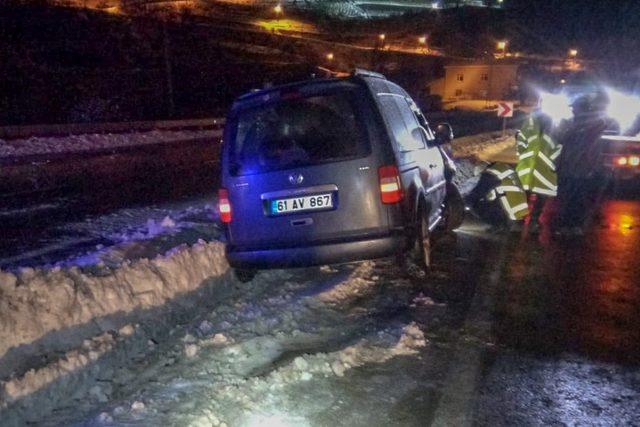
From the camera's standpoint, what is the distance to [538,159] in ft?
35.2

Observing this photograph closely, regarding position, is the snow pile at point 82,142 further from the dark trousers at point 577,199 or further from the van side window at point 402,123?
the van side window at point 402,123

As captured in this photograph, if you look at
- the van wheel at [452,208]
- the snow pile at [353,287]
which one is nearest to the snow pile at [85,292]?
the snow pile at [353,287]

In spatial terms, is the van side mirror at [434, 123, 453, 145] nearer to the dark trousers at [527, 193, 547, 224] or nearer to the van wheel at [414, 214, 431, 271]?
the van wheel at [414, 214, 431, 271]

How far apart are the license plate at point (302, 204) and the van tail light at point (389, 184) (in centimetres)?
48

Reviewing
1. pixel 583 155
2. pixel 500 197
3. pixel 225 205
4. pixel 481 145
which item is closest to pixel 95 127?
pixel 481 145

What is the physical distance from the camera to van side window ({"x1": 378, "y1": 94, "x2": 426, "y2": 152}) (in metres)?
6.00

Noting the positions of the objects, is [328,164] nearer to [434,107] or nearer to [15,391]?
[15,391]

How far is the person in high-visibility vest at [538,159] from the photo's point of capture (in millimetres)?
10617

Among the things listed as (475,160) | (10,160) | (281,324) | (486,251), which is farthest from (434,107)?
(281,324)

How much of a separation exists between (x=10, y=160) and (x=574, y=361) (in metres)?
16.1

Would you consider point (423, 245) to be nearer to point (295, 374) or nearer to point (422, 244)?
point (422, 244)

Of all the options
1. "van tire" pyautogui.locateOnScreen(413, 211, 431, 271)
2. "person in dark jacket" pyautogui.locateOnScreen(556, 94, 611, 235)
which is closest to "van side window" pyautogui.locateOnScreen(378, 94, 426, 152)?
"van tire" pyautogui.locateOnScreen(413, 211, 431, 271)

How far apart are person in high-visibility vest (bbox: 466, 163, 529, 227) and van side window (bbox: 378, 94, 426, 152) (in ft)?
10.2

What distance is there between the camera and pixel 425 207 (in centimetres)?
656
